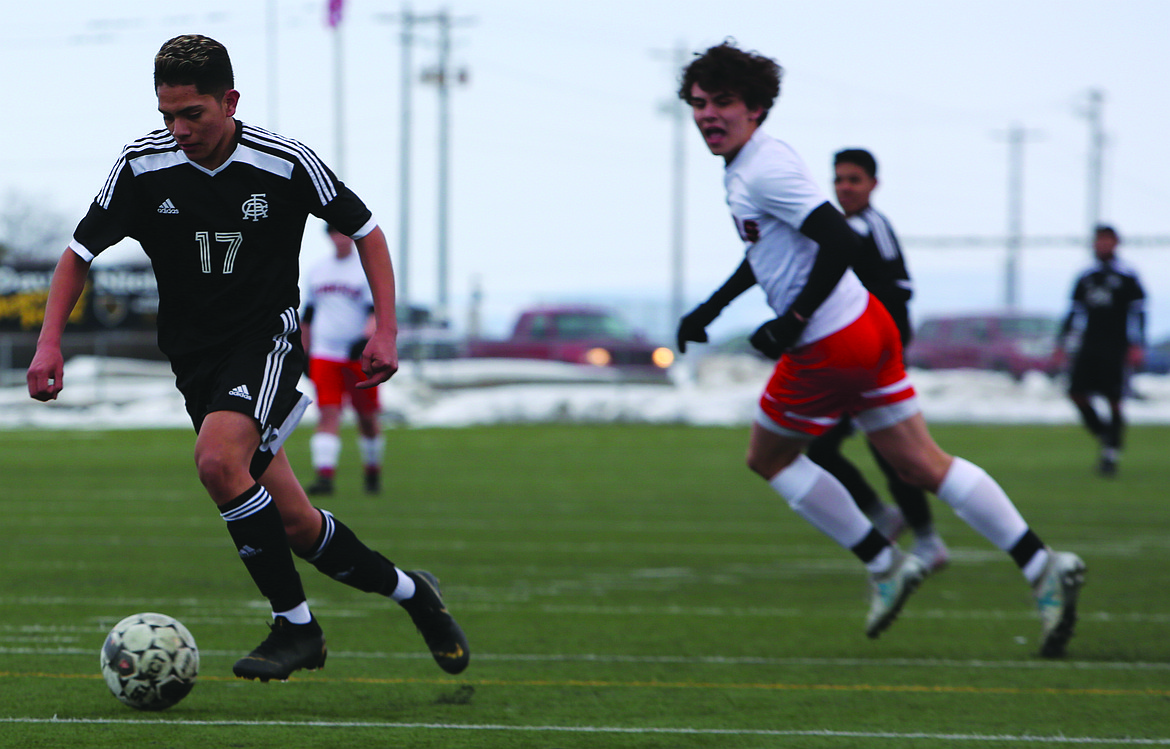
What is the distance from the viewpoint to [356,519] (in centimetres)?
948

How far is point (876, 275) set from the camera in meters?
6.37

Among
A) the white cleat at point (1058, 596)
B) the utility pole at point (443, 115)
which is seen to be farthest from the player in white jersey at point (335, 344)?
the utility pole at point (443, 115)

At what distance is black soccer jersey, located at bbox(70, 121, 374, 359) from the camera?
13.4 ft

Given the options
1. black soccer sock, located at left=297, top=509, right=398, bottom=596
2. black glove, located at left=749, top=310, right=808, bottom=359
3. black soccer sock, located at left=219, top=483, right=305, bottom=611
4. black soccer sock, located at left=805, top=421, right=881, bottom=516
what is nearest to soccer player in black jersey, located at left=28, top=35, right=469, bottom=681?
black soccer sock, located at left=219, top=483, right=305, bottom=611

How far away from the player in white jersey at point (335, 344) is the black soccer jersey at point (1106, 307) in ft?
22.5

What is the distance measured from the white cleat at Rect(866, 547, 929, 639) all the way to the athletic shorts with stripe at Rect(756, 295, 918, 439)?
533 millimetres

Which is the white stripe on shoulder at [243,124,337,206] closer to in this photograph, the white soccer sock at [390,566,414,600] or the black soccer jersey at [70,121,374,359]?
the black soccer jersey at [70,121,374,359]

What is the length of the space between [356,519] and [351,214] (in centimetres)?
548

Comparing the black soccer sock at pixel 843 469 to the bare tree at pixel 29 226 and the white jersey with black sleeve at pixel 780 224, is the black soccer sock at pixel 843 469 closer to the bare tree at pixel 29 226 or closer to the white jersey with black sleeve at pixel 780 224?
the white jersey with black sleeve at pixel 780 224

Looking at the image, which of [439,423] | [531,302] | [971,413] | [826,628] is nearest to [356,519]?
[826,628]

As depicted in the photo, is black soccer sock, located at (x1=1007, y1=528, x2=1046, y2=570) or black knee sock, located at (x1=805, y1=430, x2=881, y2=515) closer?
black soccer sock, located at (x1=1007, y1=528, x2=1046, y2=570)

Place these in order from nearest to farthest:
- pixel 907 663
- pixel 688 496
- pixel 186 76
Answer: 1. pixel 186 76
2. pixel 907 663
3. pixel 688 496

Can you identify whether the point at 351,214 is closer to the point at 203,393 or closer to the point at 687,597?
the point at 203,393

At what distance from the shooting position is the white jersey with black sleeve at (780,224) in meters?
4.96
